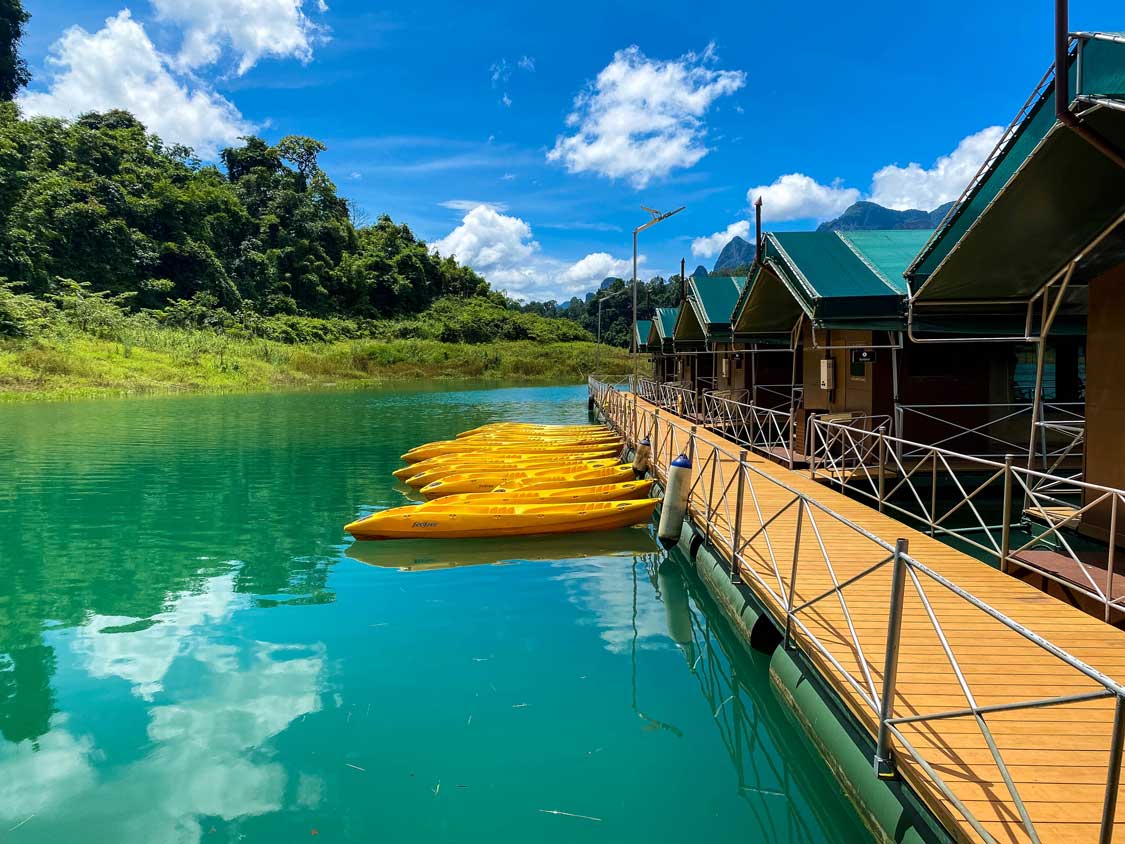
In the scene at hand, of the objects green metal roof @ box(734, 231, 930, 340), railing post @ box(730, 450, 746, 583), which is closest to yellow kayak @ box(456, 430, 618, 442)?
green metal roof @ box(734, 231, 930, 340)

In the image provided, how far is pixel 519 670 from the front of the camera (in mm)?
6836

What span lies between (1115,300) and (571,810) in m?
6.96

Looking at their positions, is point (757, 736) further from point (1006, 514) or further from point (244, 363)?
point (244, 363)

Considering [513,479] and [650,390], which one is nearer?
[513,479]

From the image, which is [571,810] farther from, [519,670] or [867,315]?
[867,315]

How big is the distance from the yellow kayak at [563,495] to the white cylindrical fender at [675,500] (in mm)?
3110

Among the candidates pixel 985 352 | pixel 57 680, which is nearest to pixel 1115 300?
pixel 985 352

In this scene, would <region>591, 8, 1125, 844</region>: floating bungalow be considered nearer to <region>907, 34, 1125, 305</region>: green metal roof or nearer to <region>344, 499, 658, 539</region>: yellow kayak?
<region>907, 34, 1125, 305</region>: green metal roof

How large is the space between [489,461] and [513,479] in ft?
6.96

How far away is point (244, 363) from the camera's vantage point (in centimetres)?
4812

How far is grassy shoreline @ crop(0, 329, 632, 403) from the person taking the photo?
37.5m

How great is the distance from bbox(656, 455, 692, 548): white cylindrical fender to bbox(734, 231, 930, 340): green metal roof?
339 centimetres

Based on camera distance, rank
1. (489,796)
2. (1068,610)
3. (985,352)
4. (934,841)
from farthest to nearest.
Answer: (985,352) → (1068,610) → (489,796) → (934,841)

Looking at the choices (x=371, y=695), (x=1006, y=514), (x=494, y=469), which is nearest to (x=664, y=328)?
(x=494, y=469)
